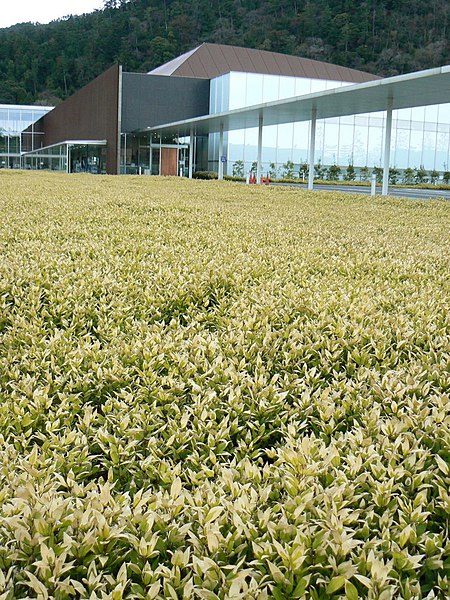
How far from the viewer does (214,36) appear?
92000mm

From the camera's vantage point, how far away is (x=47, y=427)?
247 centimetres

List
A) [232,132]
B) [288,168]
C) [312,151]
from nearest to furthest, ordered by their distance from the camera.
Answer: [312,151]
[232,132]
[288,168]

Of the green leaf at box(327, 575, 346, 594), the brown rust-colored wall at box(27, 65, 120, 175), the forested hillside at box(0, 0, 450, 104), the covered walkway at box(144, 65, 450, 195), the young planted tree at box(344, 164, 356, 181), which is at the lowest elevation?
the green leaf at box(327, 575, 346, 594)

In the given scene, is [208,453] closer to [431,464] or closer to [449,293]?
[431,464]

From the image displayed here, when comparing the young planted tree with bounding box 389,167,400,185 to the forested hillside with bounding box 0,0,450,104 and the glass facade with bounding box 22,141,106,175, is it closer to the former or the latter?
the glass facade with bounding box 22,141,106,175

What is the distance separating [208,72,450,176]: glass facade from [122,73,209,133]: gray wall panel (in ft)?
3.58

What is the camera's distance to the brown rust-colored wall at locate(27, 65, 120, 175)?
1817 inches

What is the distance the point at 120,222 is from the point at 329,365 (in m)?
5.34

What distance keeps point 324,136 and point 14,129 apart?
1451 inches

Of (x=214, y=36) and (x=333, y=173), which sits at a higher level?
(x=214, y=36)

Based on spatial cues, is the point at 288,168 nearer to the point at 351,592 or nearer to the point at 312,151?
the point at 312,151

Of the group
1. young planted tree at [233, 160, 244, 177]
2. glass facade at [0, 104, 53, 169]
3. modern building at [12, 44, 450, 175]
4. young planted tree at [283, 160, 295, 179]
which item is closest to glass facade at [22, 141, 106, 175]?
modern building at [12, 44, 450, 175]

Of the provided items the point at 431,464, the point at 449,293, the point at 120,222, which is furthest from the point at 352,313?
the point at 120,222

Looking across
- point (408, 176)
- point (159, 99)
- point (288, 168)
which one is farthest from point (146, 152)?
point (408, 176)
